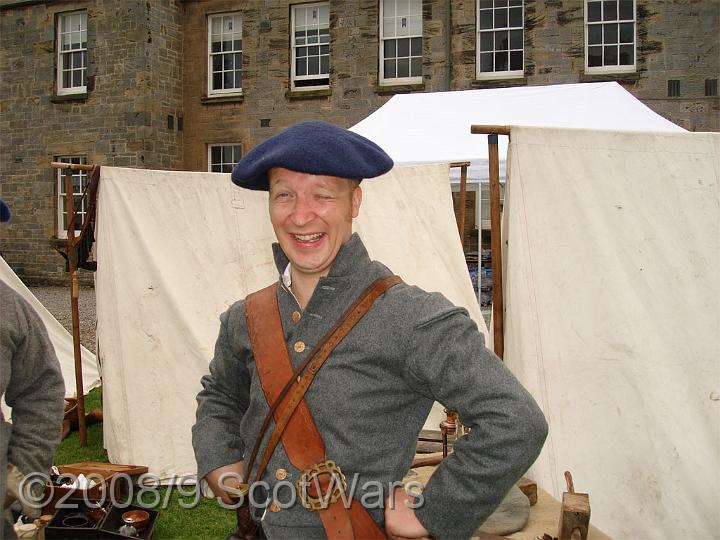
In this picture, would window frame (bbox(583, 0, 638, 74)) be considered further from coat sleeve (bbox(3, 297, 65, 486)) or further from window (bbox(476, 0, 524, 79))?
coat sleeve (bbox(3, 297, 65, 486))

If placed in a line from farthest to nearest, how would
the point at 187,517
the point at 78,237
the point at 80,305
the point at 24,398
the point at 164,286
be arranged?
the point at 80,305 → the point at 78,237 → the point at 164,286 → the point at 187,517 → the point at 24,398

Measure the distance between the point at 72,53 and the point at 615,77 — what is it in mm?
11070

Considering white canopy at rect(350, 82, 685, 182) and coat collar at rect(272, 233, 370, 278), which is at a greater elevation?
white canopy at rect(350, 82, 685, 182)

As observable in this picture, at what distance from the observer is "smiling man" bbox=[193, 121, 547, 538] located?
4.14 ft

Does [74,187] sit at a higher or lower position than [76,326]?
higher

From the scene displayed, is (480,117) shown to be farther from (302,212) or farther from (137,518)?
(302,212)

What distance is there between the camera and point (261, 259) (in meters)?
4.72

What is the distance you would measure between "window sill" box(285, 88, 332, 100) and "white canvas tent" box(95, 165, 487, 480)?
9.14m

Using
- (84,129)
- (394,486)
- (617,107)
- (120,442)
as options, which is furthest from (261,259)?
(84,129)

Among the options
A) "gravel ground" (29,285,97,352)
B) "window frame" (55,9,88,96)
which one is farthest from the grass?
"window frame" (55,9,88,96)

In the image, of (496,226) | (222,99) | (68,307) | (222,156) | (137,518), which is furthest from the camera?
(222,156)

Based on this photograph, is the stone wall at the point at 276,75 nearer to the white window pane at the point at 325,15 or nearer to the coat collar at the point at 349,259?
the white window pane at the point at 325,15

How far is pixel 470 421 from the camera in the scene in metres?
1.27

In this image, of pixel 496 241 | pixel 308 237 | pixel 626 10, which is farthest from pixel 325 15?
pixel 308 237
